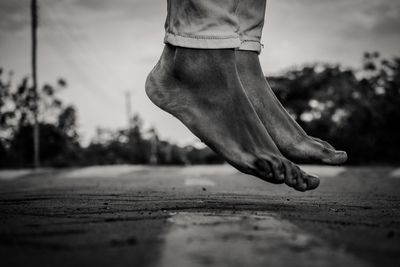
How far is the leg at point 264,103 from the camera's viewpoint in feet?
6.37

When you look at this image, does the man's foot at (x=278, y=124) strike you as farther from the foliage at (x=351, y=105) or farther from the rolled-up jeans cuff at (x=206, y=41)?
the foliage at (x=351, y=105)

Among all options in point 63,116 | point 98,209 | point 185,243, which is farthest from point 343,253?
point 63,116

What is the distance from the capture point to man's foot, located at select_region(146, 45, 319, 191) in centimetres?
160

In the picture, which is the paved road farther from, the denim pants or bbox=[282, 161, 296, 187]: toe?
the denim pants

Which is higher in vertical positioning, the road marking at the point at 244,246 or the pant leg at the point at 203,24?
the pant leg at the point at 203,24

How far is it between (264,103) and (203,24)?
20.4 inches

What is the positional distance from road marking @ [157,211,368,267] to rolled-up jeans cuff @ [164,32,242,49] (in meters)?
0.73

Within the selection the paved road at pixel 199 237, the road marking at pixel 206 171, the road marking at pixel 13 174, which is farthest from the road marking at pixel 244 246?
the road marking at pixel 13 174

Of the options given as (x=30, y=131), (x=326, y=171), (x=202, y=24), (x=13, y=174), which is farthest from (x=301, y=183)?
(x=30, y=131)

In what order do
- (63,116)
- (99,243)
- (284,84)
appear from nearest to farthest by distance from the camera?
(99,243)
(63,116)
(284,84)

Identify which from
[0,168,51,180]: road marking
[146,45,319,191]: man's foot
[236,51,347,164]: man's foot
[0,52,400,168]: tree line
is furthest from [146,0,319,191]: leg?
[0,52,400,168]: tree line

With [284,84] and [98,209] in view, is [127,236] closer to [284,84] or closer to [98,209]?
[98,209]

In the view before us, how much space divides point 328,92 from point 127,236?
32331 mm

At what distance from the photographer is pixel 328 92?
1261 inches
